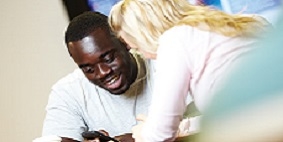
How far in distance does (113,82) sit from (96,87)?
6 cm

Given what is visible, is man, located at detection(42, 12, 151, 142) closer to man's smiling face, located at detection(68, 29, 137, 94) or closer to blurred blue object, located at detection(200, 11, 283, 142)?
man's smiling face, located at detection(68, 29, 137, 94)

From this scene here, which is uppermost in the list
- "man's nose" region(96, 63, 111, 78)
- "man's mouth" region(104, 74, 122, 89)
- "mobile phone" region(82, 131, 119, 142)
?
"man's nose" region(96, 63, 111, 78)

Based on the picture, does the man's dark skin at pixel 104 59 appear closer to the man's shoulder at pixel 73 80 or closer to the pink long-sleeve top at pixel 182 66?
the man's shoulder at pixel 73 80

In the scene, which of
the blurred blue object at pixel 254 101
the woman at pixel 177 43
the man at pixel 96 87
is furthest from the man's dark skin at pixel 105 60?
the blurred blue object at pixel 254 101

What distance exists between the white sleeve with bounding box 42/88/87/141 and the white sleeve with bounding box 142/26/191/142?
34cm

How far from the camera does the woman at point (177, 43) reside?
70cm

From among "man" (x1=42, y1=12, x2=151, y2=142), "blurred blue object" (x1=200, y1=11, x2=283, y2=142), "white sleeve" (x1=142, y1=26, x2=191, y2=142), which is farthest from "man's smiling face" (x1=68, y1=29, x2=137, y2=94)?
"blurred blue object" (x1=200, y1=11, x2=283, y2=142)

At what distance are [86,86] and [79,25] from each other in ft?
0.51

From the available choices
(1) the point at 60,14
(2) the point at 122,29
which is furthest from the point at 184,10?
(1) the point at 60,14

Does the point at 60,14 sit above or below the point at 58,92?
above

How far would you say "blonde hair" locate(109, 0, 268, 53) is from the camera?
0.76 metres

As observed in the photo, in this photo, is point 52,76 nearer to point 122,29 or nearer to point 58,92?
point 58,92

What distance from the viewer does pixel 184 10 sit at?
0.80 m

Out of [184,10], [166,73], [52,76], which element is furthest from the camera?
[52,76]
